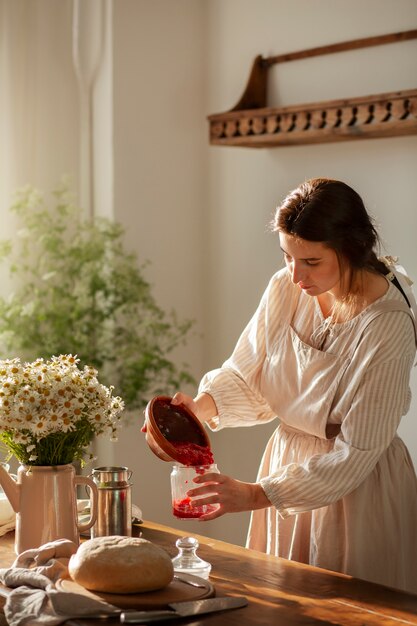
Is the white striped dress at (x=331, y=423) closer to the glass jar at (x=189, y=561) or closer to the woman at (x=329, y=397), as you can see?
the woman at (x=329, y=397)

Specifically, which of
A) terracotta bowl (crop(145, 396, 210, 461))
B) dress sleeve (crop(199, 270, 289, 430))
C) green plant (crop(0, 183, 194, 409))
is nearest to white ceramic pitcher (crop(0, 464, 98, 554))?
terracotta bowl (crop(145, 396, 210, 461))

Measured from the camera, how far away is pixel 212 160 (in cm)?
422

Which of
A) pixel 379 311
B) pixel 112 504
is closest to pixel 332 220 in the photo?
pixel 379 311

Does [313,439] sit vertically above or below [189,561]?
above

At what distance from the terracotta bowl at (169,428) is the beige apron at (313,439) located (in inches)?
12.5

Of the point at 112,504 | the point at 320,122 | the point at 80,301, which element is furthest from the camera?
the point at 80,301

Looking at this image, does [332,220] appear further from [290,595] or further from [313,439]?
[290,595]

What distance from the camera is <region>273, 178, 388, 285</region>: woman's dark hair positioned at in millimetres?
2377

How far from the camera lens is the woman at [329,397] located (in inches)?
91.8

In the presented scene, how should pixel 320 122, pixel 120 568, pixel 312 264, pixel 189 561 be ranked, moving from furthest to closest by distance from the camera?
pixel 320 122 → pixel 312 264 → pixel 189 561 → pixel 120 568

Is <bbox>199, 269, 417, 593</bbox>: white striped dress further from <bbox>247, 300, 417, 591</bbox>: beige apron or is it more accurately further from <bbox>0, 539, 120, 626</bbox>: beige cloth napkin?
<bbox>0, 539, 120, 626</bbox>: beige cloth napkin

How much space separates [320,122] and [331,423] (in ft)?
4.12

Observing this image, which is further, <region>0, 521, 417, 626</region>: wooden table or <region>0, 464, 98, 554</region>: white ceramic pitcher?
<region>0, 464, 98, 554</region>: white ceramic pitcher

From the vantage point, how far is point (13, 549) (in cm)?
232
